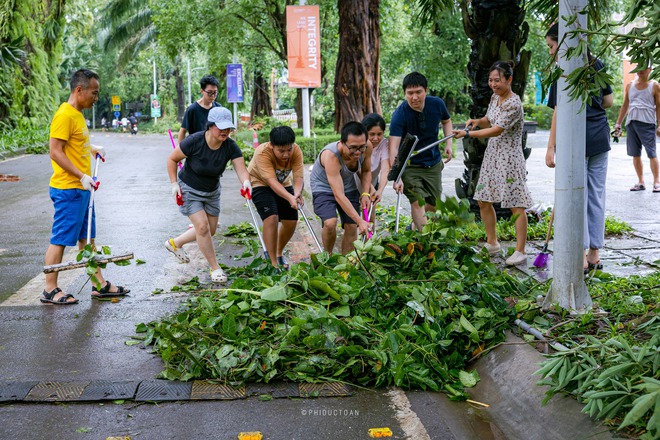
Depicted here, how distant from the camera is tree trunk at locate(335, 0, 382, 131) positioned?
15953 mm

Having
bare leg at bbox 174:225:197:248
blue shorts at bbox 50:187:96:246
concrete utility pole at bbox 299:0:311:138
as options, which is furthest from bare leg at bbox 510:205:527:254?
concrete utility pole at bbox 299:0:311:138

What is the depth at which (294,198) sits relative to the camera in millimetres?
6938

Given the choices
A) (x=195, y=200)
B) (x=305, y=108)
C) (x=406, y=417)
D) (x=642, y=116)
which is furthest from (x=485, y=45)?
(x=305, y=108)

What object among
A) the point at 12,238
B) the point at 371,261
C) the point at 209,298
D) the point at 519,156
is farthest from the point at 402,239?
the point at 12,238

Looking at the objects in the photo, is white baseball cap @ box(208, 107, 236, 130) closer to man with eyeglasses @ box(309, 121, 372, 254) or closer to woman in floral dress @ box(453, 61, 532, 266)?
man with eyeglasses @ box(309, 121, 372, 254)

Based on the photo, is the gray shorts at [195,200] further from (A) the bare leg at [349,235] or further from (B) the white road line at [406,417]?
(B) the white road line at [406,417]

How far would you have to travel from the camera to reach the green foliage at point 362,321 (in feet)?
15.5

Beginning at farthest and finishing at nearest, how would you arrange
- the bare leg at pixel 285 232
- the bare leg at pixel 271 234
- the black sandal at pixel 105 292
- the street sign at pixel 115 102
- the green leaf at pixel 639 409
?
the street sign at pixel 115 102 → the bare leg at pixel 285 232 → the bare leg at pixel 271 234 → the black sandal at pixel 105 292 → the green leaf at pixel 639 409

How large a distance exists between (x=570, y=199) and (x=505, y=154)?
2.16 meters

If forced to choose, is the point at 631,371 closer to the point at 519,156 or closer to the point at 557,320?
the point at 557,320

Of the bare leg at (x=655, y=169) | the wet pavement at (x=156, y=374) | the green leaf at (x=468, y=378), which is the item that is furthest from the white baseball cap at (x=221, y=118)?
the bare leg at (x=655, y=169)

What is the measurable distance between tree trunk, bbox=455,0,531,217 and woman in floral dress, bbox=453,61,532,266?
1.90 m

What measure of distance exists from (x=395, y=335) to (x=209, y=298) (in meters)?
1.64

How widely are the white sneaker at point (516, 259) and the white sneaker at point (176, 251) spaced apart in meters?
3.22
